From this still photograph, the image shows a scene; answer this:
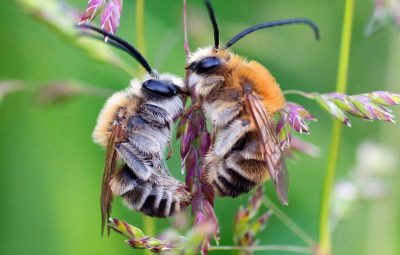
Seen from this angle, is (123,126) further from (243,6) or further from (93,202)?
(243,6)

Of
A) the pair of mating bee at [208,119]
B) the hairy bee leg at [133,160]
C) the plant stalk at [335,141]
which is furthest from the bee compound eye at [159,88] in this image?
the plant stalk at [335,141]

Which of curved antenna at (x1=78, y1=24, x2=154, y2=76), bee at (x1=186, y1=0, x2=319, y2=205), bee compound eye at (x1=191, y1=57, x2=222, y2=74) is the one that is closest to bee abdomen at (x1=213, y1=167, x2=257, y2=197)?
bee at (x1=186, y1=0, x2=319, y2=205)

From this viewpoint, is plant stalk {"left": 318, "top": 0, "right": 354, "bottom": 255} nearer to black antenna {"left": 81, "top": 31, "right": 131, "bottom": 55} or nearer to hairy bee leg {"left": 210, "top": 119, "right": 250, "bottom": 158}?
hairy bee leg {"left": 210, "top": 119, "right": 250, "bottom": 158}

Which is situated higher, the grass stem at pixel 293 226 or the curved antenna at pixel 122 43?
the curved antenna at pixel 122 43

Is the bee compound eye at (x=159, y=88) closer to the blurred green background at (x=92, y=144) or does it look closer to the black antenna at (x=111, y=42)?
the black antenna at (x=111, y=42)

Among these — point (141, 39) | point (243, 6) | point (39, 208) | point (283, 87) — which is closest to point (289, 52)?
point (283, 87)

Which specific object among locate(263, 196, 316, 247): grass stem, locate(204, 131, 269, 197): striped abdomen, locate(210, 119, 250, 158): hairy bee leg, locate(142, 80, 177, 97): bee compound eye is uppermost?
locate(142, 80, 177, 97): bee compound eye

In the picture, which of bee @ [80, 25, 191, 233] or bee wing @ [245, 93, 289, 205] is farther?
bee @ [80, 25, 191, 233]

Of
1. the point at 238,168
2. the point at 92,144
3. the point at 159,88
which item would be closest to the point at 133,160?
the point at 159,88
